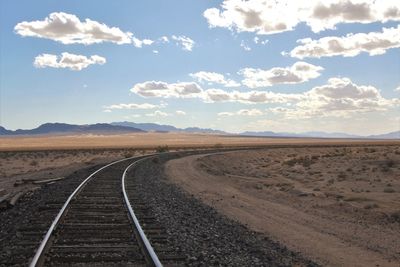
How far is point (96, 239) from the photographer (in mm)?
9312

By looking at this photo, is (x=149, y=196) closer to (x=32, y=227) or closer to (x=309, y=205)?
(x=309, y=205)

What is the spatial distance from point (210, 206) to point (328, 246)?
600cm

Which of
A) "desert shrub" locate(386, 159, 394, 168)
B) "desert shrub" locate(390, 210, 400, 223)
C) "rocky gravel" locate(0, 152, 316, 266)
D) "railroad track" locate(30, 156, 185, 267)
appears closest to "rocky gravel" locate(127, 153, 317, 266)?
"rocky gravel" locate(0, 152, 316, 266)

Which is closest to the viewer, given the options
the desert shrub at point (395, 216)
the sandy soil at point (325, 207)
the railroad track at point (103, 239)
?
the railroad track at point (103, 239)

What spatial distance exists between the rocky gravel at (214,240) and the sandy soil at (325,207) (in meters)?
0.61

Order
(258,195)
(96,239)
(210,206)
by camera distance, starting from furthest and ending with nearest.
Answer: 1. (258,195)
2. (210,206)
3. (96,239)

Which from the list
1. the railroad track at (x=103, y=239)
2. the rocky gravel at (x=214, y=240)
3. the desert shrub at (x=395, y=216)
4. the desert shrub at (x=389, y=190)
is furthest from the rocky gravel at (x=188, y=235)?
the desert shrub at (x=389, y=190)

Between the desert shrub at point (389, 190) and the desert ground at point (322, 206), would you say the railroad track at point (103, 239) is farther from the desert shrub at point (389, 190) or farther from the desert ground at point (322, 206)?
the desert shrub at point (389, 190)

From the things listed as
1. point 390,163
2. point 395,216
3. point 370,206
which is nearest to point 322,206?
point 370,206

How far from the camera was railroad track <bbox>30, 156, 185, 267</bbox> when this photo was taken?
793 centimetres

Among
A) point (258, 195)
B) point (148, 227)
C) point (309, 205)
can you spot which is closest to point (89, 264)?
point (148, 227)

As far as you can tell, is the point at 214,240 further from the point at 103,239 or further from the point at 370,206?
the point at 370,206

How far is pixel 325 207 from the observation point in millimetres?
17266

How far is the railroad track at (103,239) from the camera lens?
312 inches
